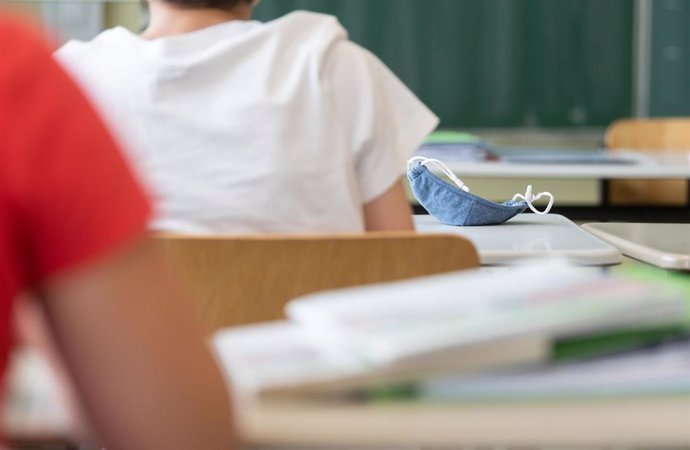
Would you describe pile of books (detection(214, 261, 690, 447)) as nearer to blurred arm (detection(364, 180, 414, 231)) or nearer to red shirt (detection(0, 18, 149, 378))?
red shirt (detection(0, 18, 149, 378))

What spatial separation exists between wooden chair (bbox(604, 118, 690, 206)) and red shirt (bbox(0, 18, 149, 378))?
162 inches

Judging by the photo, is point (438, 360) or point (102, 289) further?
point (438, 360)

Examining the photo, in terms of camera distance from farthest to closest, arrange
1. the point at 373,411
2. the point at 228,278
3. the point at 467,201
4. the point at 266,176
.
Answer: the point at 467,201 < the point at 266,176 < the point at 228,278 < the point at 373,411

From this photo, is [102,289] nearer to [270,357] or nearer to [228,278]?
[270,357]

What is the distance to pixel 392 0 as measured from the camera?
5.36 metres

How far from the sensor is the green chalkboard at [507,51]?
17.5 ft

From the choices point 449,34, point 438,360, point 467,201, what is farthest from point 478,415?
point 449,34

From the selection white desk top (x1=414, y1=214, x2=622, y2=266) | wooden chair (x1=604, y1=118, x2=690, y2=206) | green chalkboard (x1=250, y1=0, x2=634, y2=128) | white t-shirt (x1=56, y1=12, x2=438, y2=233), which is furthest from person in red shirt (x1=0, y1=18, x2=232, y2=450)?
green chalkboard (x1=250, y1=0, x2=634, y2=128)

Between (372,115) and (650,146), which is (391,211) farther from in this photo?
(650,146)

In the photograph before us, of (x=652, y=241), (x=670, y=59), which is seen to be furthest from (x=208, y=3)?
(x=670, y=59)

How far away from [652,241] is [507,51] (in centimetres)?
334

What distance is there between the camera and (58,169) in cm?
65

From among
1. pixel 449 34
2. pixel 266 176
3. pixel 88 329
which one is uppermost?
pixel 88 329

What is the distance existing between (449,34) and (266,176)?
12.8 feet
